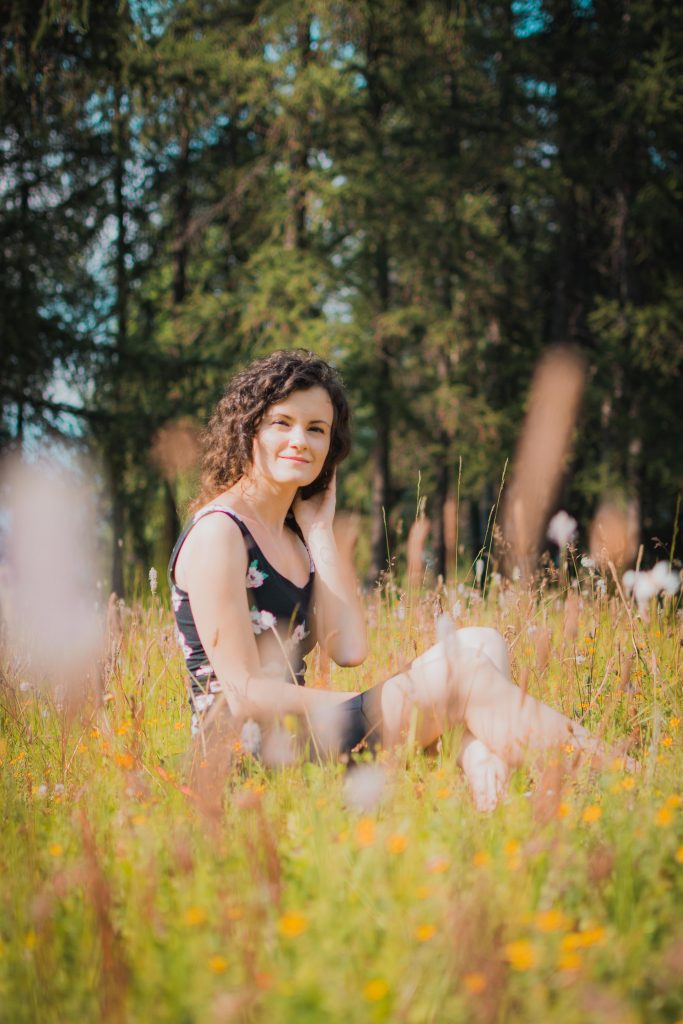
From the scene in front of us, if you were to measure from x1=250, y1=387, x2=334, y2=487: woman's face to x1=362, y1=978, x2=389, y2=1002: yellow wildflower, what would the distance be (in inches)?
65.8

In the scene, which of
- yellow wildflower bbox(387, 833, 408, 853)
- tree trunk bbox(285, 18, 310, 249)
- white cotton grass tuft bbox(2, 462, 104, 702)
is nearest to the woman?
yellow wildflower bbox(387, 833, 408, 853)

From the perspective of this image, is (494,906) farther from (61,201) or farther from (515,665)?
(61,201)

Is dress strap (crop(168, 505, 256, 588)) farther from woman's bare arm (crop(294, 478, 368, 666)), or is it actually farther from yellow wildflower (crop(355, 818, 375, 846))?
yellow wildflower (crop(355, 818, 375, 846))

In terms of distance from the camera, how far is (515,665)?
9.98 ft

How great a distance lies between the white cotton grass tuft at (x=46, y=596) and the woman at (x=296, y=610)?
55 centimetres

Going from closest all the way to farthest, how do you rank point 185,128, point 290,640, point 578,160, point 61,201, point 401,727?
point 401,727, point 290,640, point 185,128, point 578,160, point 61,201

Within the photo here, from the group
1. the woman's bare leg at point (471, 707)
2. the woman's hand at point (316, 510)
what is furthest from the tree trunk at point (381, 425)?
the woman's bare leg at point (471, 707)

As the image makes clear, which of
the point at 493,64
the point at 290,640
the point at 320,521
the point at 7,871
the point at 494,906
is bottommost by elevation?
the point at 7,871

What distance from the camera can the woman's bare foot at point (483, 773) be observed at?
80.8 inches

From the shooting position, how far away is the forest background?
866 centimetres

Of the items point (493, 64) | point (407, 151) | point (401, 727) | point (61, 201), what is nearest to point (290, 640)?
point (401, 727)

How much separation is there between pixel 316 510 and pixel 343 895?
160 cm

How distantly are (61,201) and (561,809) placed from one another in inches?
425

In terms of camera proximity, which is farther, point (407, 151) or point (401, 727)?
point (407, 151)
